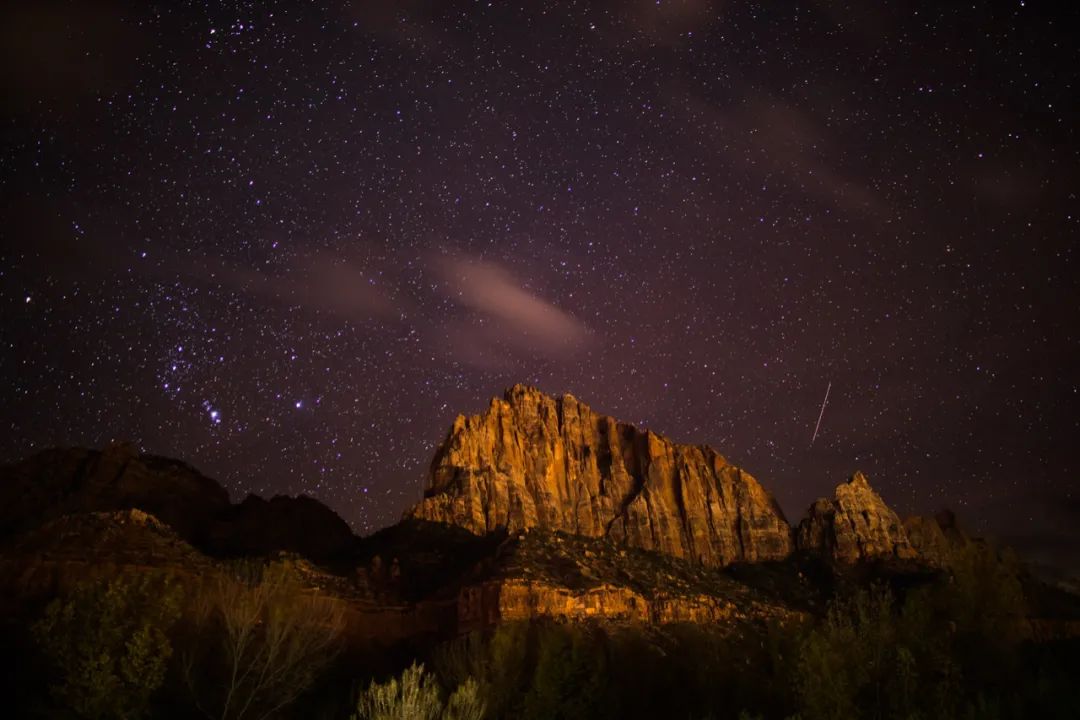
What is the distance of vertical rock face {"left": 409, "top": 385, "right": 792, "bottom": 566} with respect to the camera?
362ft

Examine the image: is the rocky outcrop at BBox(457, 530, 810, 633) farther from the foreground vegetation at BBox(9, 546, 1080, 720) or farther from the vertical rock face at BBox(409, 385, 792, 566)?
the vertical rock face at BBox(409, 385, 792, 566)

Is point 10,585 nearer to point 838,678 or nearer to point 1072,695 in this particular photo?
point 838,678

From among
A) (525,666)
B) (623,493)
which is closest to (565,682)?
(525,666)

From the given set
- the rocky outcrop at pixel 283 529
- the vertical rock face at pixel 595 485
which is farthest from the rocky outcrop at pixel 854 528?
the rocky outcrop at pixel 283 529

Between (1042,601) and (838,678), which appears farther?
(1042,601)

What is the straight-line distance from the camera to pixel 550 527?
110062mm

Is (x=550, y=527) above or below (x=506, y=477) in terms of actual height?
below

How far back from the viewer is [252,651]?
149ft

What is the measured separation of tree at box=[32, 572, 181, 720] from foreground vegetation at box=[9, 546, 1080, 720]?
97 mm

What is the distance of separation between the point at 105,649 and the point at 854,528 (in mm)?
111797

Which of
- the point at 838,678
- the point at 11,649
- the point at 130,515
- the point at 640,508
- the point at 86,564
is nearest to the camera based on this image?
the point at 838,678

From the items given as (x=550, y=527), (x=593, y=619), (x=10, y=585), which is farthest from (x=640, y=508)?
(x=10, y=585)

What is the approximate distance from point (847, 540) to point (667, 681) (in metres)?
74.1

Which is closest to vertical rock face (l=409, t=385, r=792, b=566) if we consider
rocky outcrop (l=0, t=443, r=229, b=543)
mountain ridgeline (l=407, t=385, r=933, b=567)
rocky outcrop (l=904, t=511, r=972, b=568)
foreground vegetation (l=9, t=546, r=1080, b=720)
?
mountain ridgeline (l=407, t=385, r=933, b=567)
